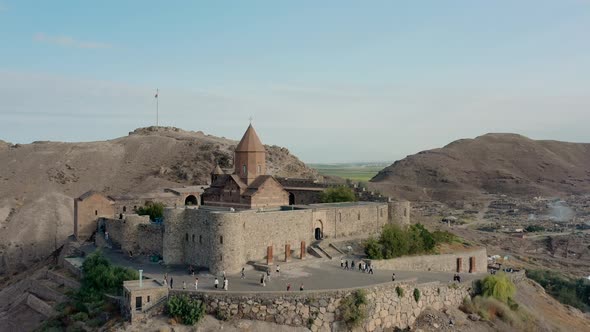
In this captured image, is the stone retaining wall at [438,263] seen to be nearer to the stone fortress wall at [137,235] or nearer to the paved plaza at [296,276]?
the paved plaza at [296,276]

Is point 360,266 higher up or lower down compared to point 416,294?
higher up

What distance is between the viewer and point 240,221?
32.2 meters

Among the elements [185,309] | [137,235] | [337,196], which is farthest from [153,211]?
[185,309]

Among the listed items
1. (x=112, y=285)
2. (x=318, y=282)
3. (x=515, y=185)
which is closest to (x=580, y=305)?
(x=318, y=282)

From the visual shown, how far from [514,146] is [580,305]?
116 m

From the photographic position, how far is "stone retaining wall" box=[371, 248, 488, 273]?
36.3m

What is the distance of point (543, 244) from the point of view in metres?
74.0

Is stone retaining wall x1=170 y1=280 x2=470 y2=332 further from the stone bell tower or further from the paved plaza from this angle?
the stone bell tower

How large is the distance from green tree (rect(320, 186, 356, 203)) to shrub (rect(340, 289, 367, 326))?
17576 millimetres

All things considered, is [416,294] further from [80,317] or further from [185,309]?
[80,317]

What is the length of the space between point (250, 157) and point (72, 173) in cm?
3842

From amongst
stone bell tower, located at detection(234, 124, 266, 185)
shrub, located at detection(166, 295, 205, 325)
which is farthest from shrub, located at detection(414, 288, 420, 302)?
stone bell tower, located at detection(234, 124, 266, 185)

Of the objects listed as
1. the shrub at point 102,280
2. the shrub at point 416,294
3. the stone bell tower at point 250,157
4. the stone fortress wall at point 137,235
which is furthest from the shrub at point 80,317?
the shrub at point 416,294

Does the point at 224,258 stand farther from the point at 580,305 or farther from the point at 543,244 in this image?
the point at 543,244
